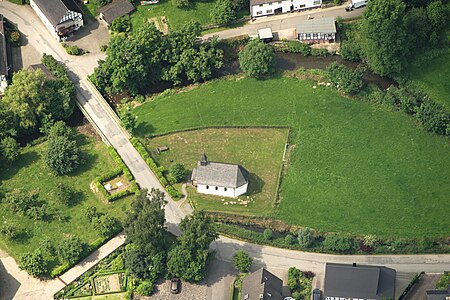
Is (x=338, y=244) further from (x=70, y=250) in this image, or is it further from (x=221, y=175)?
(x=70, y=250)

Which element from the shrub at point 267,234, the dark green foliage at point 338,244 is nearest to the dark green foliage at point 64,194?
the shrub at point 267,234

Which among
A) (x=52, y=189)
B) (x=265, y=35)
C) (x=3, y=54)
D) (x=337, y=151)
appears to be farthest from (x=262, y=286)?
(x=3, y=54)

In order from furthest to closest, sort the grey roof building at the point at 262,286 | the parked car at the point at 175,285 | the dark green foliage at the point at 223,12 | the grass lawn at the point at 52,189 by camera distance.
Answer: the dark green foliage at the point at 223,12, the grass lawn at the point at 52,189, the parked car at the point at 175,285, the grey roof building at the point at 262,286

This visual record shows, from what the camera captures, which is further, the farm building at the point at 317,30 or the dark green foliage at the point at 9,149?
the farm building at the point at 317,30

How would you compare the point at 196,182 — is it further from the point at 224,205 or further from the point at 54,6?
the point at 54,6

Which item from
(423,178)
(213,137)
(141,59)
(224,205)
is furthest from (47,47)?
(423,178)

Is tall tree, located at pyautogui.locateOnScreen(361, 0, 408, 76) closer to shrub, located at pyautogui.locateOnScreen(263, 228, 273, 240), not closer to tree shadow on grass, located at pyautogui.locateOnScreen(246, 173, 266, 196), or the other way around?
→ tree shadow on grass, located at pyautogui.locateOnScreen(246, 173, 266, 196)

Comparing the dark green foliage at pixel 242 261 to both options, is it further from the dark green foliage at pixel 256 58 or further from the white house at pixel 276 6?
the white house at pixel 276 6
